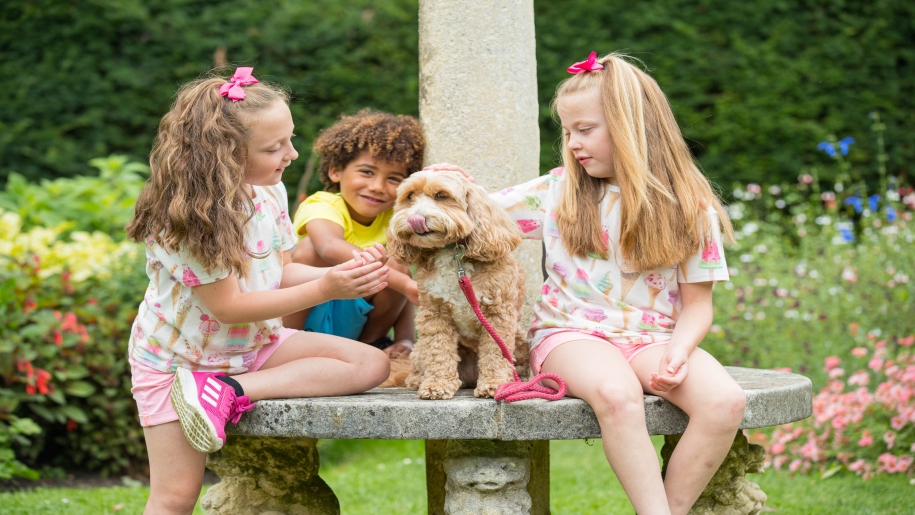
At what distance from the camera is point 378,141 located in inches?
141

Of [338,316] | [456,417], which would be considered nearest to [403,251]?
[456,417]

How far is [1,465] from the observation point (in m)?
4.58

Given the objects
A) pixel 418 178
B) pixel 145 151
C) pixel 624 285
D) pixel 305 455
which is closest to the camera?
pixel 418 178

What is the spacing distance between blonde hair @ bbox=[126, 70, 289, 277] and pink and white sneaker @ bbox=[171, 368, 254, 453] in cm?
34

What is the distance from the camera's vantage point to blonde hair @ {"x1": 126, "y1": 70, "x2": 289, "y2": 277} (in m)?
2.79

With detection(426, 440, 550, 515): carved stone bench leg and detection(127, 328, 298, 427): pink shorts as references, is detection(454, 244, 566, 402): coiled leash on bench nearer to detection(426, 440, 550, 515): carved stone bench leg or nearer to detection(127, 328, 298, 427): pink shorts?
detection(426, 440, 550, 515): carved stone bench leg

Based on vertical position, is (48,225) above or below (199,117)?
below

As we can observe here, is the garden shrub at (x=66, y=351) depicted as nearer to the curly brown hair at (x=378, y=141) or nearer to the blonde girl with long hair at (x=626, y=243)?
the curly brown hair at (x=378, y=141)

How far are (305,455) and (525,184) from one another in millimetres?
1230

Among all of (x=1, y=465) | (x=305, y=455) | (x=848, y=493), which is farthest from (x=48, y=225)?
(x=848, y=493)

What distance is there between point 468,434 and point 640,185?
0.97 metres

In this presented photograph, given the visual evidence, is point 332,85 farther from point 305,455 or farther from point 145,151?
point 305,455

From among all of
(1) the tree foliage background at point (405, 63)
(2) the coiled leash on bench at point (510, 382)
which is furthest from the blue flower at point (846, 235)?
(2) the coiled leash on bench at point (510, 382)

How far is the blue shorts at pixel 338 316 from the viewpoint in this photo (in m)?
3.71
